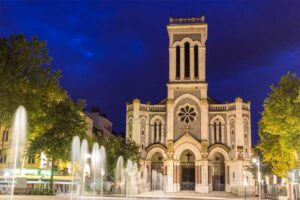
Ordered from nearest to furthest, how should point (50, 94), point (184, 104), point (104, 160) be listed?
1. point (50, 94)
2. point (104, 160)
3. point (184, 104)

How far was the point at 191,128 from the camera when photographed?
7150cm

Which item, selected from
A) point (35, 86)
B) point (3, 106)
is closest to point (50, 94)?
point (35, 86)

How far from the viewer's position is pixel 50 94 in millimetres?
32219

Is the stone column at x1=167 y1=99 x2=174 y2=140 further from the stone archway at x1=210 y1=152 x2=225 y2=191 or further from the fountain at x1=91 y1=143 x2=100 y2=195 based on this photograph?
the fountain at x1=91 y1=143 x2=100 y2=195

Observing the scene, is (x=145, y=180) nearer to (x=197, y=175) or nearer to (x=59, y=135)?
(x=197, y=175)

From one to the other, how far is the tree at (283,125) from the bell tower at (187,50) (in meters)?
31.5

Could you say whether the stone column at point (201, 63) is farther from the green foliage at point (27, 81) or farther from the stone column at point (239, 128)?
the green foliage at point (27, 81)

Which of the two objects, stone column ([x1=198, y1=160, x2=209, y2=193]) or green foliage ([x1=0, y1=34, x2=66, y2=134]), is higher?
green foliage ([x1=0, y1=34, x2=66, y2=134])

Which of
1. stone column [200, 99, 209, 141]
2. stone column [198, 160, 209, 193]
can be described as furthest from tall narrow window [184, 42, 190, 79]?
stone column [198, 160, 209, 193]

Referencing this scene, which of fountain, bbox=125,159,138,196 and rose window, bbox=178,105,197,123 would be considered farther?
rose window, bbox=178,105,197,123

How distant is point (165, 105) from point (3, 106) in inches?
1924

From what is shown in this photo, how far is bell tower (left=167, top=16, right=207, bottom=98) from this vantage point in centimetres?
7394

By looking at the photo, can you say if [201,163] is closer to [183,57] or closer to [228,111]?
[228,111]

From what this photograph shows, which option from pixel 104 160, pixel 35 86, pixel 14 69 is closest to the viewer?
pixel 14 69
